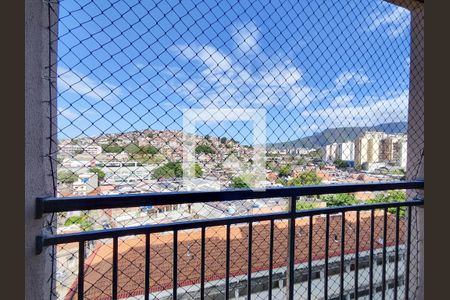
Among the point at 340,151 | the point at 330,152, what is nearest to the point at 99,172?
the point at 330,152

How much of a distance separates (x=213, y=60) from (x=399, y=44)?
5.38ft

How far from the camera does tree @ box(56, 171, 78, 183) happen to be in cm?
119

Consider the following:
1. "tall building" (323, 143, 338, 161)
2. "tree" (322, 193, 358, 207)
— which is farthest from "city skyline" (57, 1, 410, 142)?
"tree" (322, 193, 358, 207)

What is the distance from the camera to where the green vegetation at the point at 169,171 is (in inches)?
53.7

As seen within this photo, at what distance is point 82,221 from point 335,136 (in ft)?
5.47

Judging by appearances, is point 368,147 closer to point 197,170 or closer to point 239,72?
point 239,72

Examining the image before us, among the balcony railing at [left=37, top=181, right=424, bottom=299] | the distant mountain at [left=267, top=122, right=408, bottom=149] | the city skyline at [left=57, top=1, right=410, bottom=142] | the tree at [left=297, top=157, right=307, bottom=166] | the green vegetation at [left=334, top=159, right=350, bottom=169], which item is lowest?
the balcony railing at [left=37, top=181, right=424, bottom=299]

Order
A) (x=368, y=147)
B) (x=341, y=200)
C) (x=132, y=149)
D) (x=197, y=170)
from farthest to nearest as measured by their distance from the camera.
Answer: (x=368, y=147)
(x=341, y=200)
(x=197, y=170)
(x=132, y=149)

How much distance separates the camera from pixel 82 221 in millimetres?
1221

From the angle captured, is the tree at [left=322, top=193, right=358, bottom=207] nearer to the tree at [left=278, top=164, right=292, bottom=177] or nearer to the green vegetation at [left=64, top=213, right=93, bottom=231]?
the tree at [left=278, top=164, right=292, bottom=177]

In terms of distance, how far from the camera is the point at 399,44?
7.39ft

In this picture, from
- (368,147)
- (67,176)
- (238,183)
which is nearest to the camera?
(67,176)

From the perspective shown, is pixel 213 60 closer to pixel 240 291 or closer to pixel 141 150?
pixel 141 150

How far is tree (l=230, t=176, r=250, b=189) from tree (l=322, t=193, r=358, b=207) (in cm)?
59
